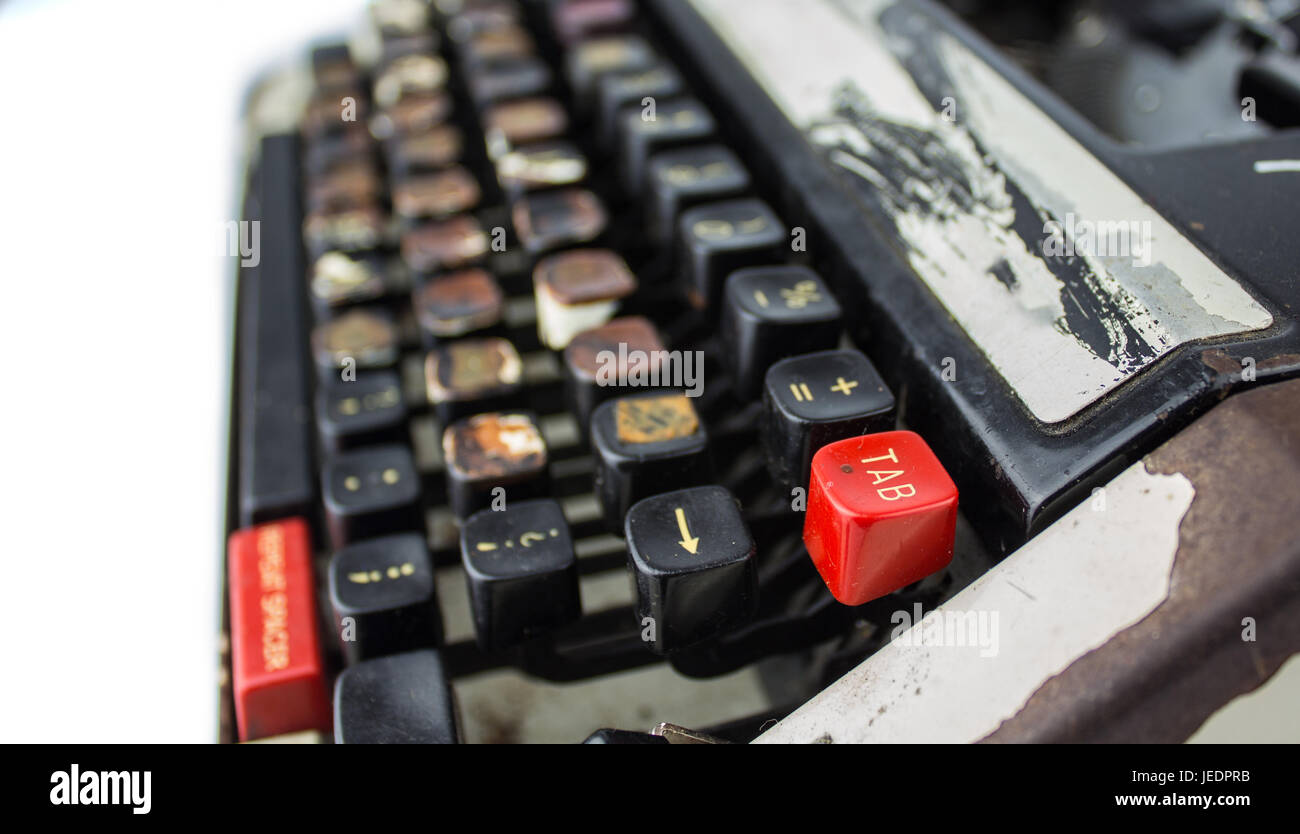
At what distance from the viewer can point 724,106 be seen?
1.24 metres

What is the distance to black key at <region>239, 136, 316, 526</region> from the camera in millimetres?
1144

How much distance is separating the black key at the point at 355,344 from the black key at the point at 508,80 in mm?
444

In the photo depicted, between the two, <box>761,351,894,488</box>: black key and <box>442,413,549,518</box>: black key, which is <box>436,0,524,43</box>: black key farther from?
<box>761,351,894,488</box>: black key

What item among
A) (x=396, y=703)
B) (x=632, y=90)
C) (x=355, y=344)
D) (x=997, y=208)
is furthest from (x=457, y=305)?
(x=997, y=208)

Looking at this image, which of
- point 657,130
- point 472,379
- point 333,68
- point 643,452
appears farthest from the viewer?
point 333,68

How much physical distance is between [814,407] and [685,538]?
0.52 ft

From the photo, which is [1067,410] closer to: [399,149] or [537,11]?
[399,149]

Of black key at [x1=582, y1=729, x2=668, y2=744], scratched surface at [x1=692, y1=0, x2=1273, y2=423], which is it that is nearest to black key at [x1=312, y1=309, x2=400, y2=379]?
scratched surface at [x1=692, y1=0, x2=1273, y2=423]

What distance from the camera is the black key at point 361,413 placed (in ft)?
3.75

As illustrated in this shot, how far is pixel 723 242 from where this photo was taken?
3.39ft

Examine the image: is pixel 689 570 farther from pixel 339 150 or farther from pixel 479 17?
pixel 479 17

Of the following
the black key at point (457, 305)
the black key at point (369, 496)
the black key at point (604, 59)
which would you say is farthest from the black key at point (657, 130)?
the black key at point (369, 496)

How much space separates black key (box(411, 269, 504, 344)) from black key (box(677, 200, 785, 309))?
30cm

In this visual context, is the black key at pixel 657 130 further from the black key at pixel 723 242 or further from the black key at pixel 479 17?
the black key at pixel 479 17
